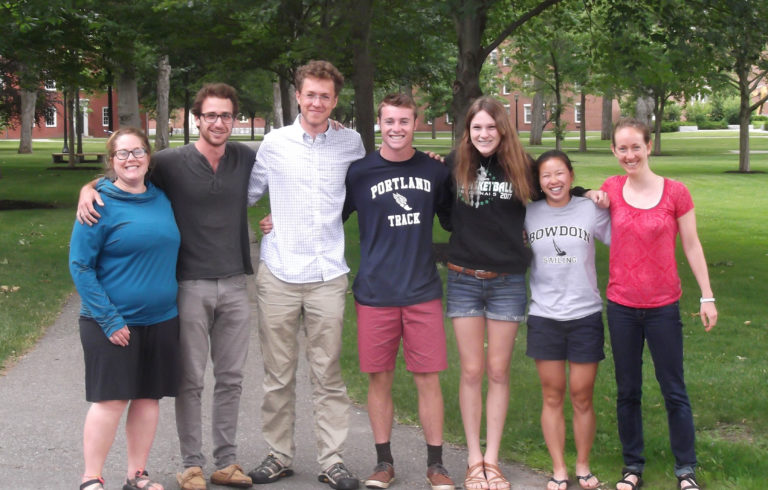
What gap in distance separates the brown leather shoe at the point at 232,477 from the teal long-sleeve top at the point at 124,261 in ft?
2.85

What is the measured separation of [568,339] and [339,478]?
1344 mm

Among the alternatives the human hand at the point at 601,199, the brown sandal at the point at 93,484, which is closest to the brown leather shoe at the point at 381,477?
the brown sandal at the point at 93,484

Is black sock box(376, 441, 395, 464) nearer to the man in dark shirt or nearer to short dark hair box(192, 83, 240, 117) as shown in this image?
the man in dark shirt

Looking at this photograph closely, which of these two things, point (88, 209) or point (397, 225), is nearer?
point (88, 209)

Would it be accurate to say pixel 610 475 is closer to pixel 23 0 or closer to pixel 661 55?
pixel 661 55

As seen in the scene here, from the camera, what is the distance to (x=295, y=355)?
16.7 feet

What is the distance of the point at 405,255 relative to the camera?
15.9ft

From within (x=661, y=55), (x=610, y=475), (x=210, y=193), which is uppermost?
(x=661, y=55)

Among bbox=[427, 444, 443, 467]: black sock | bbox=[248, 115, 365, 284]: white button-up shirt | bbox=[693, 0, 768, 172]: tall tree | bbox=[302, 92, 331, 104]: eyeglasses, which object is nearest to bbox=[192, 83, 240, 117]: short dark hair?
bbox=[248, 115, 365, 284]: white button-up shirt

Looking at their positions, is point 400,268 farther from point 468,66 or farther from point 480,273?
Answer: point 468,66

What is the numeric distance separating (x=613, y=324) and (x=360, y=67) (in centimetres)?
1183

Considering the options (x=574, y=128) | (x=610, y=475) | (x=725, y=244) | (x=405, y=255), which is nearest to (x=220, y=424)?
(x=405, y=255)

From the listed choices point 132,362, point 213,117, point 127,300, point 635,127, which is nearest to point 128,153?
point 213,117

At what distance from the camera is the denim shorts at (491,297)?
4.82 meters
